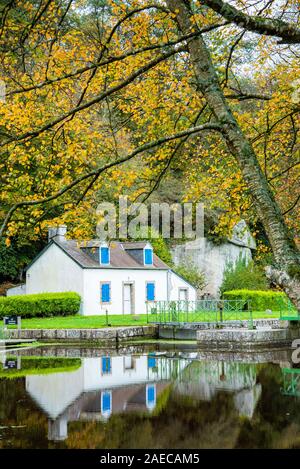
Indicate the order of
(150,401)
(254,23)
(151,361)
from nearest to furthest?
(254,23)
(150,401)
(151,361)

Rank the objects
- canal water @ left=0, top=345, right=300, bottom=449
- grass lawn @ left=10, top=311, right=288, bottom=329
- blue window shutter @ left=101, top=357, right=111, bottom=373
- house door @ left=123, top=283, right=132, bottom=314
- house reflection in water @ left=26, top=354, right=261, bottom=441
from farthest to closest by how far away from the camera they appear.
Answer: house door @ left=123, top=283, right=132, bottom=314 < grass lawn @ left=10, top=311, right=288, bottom=329 < blue window shutter @ left=101, top=357, right=111, bottom=373 < house reflection in water @ left=26, top=354, right=261, bottom=441 < canal water @ left=0, top=345, right=300, bottom=449

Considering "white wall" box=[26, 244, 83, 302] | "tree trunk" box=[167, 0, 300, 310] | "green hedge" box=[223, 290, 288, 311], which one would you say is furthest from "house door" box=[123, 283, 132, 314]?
"tree trunk" box=[167, 0, 300, 310]

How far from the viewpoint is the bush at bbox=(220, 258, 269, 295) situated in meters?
40.8

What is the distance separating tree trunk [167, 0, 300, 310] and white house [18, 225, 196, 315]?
2392cm

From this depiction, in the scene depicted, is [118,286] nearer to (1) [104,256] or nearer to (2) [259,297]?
(1) [104,256]

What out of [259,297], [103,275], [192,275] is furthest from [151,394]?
[192,275]

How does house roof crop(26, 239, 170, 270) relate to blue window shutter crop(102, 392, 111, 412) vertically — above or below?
above

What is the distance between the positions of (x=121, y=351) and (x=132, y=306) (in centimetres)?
1249

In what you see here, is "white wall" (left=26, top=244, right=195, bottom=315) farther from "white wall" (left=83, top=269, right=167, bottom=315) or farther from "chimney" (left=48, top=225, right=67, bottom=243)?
"chimney" (left=48, top=225, right=67, bottom=243)

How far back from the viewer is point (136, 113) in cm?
1205

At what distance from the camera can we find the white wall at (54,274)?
33.6m

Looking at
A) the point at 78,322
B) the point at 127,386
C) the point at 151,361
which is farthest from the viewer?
the point at 78,322

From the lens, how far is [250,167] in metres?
7.49

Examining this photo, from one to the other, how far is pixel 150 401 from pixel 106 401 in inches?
35.6
